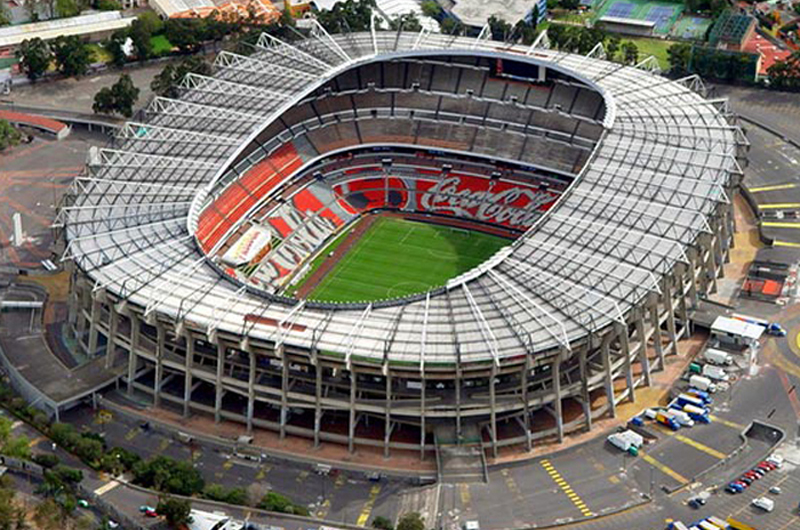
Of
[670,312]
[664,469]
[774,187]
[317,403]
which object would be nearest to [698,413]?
[664,469]

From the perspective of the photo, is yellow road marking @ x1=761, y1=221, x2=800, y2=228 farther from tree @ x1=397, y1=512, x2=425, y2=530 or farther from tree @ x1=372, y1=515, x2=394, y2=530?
tree @ x1=372, y1=515, x2=394, y2=530

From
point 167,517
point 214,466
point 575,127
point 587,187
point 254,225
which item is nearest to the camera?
point 167,517

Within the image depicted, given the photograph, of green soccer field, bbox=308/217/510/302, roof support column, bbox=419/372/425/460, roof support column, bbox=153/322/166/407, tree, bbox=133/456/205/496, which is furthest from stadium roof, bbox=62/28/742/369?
green soccer field, bbox=308/217/510/302

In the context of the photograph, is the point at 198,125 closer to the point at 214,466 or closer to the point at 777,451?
the point at 214,466

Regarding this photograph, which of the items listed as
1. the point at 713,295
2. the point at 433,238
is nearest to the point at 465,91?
the point at 433,238

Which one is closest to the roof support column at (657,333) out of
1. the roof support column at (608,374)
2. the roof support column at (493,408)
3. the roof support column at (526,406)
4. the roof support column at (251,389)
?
the roof support column at (608,374)

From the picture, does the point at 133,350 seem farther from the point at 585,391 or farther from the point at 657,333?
the point at 657,333
